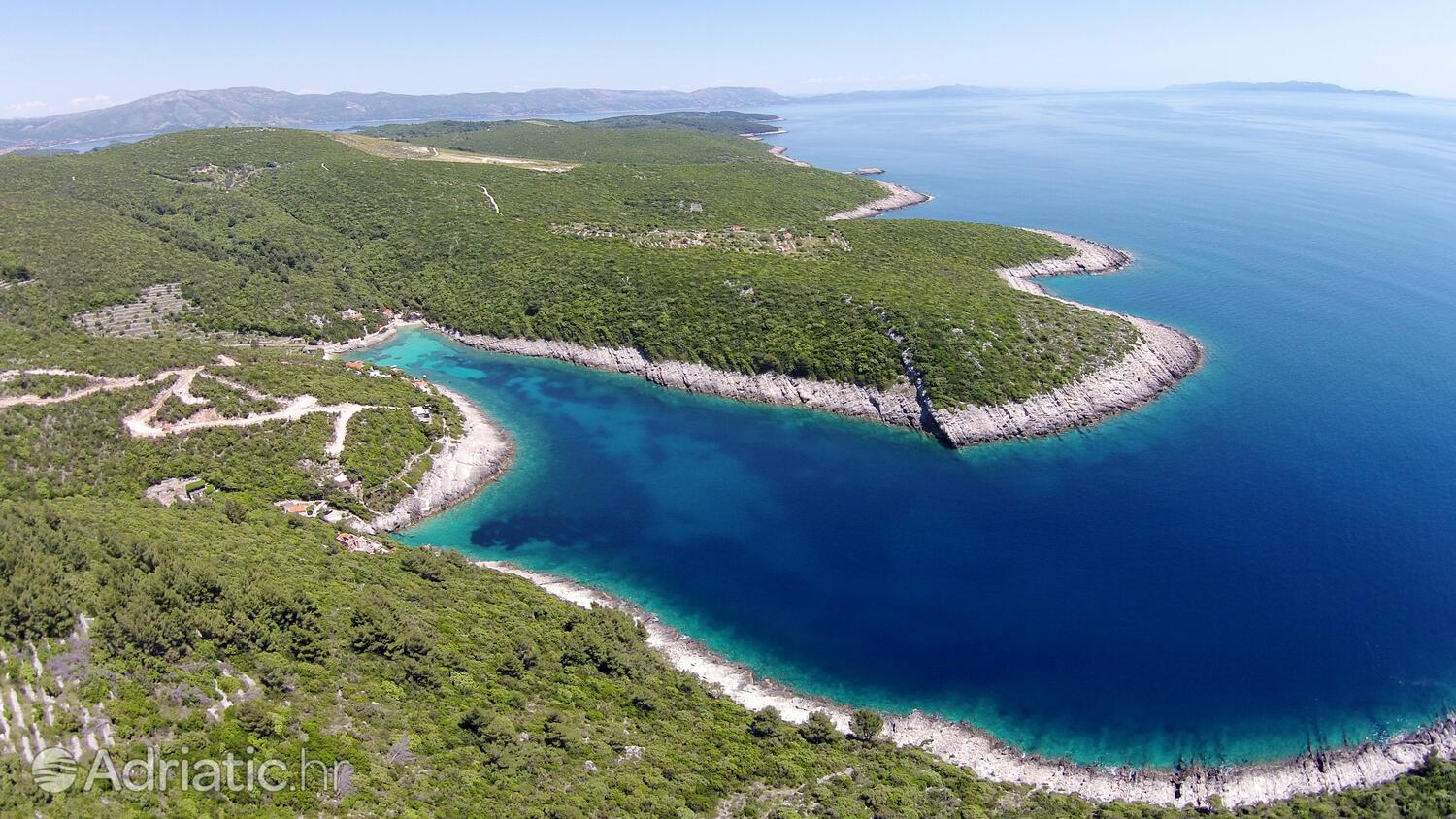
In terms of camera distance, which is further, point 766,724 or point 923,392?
point 923,392

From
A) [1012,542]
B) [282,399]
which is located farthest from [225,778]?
[1012,542]

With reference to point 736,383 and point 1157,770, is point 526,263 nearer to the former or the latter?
point 736,383

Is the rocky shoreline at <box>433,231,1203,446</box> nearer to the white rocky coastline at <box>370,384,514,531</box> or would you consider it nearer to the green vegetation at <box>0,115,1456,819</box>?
the green vegetation at <box>0,115,1456,819</box>

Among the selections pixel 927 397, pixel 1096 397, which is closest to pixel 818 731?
pixel 927 397

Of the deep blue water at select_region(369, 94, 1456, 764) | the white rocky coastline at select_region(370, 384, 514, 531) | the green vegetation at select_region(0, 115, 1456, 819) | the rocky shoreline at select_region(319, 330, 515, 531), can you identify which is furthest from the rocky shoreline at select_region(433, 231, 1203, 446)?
the white rocky coastline at select_region(370, 384, 514, 531)

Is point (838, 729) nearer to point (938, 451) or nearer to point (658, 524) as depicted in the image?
point (658, 524)
